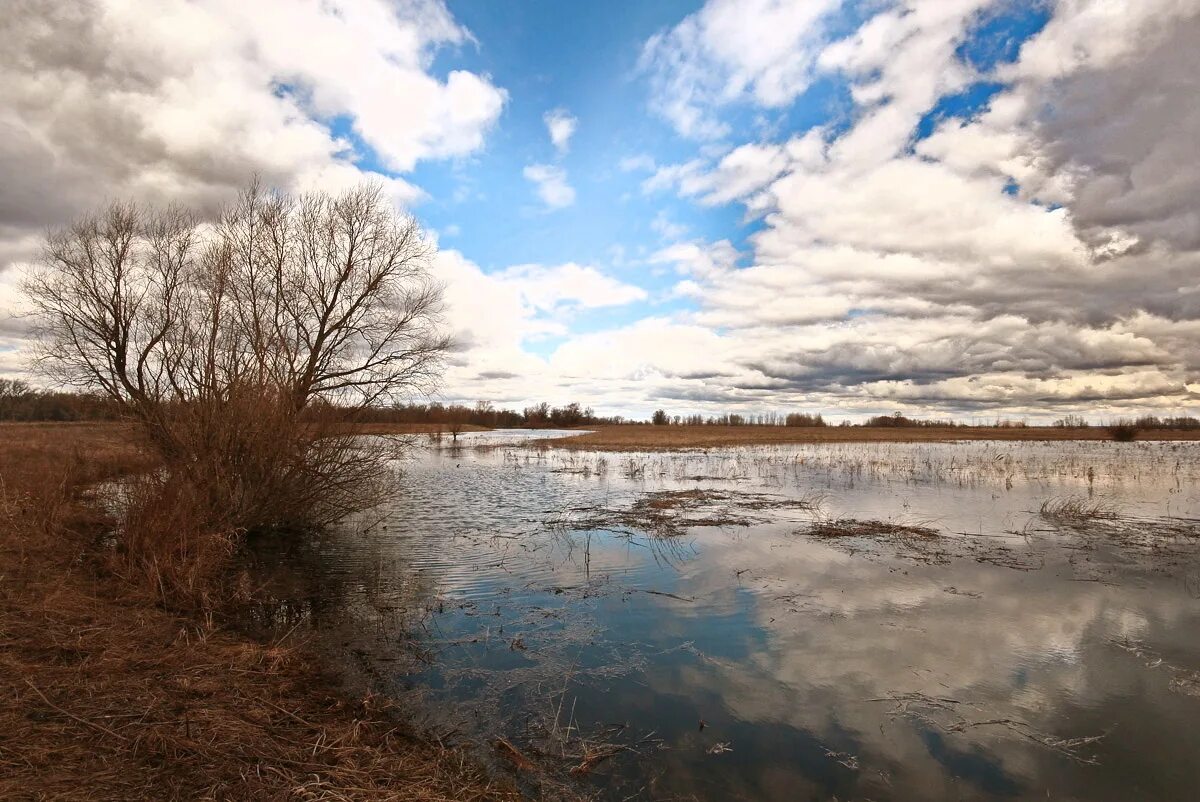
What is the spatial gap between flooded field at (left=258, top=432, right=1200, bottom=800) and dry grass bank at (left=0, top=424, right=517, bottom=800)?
0.82 m

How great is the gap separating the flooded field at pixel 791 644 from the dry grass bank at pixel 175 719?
82 centimetres

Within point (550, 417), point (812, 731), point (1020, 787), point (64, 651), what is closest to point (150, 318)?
point (64, 651)

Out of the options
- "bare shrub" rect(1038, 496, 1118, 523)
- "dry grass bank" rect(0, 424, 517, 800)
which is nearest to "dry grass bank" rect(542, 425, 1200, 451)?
"bare shrub" rect(1038, 496, 1118, 523)

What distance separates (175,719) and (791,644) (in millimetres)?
6705

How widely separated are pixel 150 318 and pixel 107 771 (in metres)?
20.2

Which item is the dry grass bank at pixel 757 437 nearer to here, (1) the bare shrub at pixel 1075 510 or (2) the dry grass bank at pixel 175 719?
(1) the bare shrub at pixel 1075 510

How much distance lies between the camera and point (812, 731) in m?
5.84

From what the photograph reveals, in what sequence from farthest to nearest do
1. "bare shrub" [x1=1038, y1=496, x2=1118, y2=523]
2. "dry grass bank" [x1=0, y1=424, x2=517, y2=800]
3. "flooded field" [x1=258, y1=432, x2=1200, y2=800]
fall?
"bare shrub" [x1=1038, y1=496, x2=1118, y2=523], "flooded field" [x1=258, y1=432, x2=1200, y2=800], "dry grass bank" [x1=0, y1=424, x2=517, y2=800]

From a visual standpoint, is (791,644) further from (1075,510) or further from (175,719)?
(1075,510)

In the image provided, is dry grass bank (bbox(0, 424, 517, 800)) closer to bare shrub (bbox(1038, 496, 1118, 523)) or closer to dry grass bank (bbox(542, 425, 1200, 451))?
bare shrub (bbox(1038, 496, 1118, 523))

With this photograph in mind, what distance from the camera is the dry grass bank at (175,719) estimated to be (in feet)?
13.2

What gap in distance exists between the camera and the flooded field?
5.29 meters

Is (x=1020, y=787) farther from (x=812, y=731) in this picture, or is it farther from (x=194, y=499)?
(x=194, y=499)

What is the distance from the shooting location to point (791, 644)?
26.1 ft
